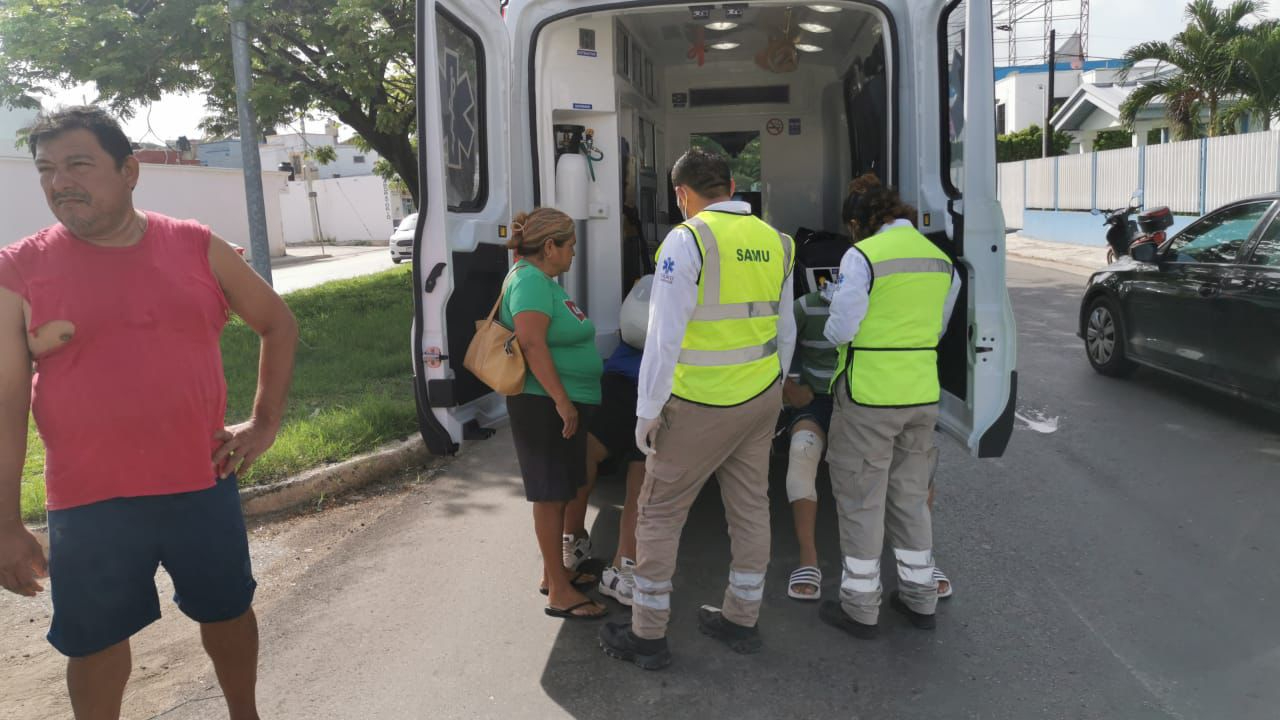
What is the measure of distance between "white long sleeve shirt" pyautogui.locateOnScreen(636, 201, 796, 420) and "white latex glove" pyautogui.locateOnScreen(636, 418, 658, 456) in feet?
0.08

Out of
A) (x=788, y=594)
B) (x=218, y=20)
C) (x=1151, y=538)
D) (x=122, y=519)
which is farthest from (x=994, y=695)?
(x=218, y=20)

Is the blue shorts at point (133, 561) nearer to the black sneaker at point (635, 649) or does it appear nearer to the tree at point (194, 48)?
the black sneaker at point (635, 649)

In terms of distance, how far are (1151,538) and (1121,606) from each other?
0.91 meters

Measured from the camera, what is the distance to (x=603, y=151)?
17.5 feet

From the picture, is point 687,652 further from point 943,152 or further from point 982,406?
point 943,152

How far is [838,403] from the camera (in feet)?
12.6

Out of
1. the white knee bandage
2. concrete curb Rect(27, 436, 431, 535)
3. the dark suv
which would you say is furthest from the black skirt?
the dark suv

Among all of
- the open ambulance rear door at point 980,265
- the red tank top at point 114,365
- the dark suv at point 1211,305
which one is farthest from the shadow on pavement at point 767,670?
the dark suv at point 1211,305

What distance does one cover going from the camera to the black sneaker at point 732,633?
143 inches

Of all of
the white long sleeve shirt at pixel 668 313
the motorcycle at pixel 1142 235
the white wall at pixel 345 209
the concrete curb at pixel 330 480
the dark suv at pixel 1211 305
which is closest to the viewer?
the white long sleeve shirt at pixel 668 313

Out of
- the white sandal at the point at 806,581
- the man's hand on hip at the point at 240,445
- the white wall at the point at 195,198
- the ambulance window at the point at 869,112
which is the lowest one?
the white sandal at the point at 806,581

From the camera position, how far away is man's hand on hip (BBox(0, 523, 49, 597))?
2.41 m

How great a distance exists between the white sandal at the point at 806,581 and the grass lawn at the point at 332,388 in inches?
134

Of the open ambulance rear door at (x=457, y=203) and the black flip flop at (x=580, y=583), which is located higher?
the open ambulance rear door at (x=457, y=203)
